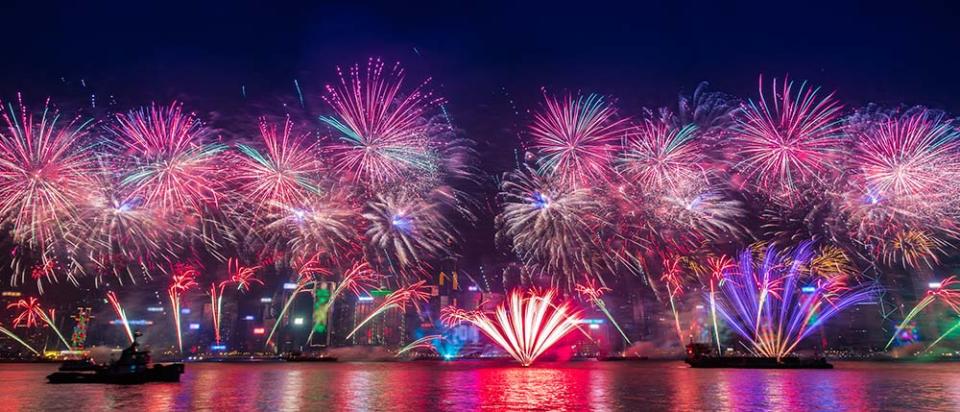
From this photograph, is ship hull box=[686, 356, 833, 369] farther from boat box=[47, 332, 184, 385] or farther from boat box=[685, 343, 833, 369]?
boat box=[47, 332, 184, 385]

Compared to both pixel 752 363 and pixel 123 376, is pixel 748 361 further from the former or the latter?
pixel 123 376

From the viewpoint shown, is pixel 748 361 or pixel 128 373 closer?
pixel 128 373

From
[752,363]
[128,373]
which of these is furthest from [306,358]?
[128,373]

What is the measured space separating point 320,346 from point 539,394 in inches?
6565

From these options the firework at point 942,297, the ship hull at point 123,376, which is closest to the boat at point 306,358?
the ship hull at point 123,376

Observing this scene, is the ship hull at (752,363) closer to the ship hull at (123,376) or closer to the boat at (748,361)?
the boat at (748,361)

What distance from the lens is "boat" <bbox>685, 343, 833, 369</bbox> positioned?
11318 centimetres

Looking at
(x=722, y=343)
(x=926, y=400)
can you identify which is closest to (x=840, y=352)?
(x=722, y=343)

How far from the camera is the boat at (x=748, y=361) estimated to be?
113m

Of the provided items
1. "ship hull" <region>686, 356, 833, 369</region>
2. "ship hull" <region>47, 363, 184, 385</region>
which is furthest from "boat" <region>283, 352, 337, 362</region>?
"ship hull" <region>47, 363, 184, 385</region>

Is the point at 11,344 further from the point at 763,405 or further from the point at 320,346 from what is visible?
the point at 763,405

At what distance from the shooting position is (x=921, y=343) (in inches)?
6934

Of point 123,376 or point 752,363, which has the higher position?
point 752,363

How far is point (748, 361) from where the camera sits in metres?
118
